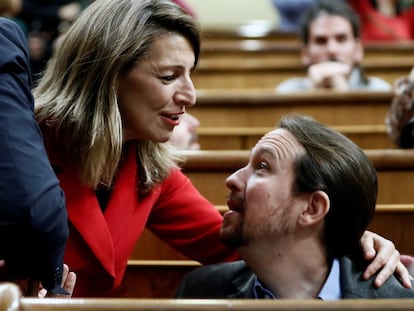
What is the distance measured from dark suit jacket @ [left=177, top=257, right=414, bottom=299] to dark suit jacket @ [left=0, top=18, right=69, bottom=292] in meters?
0.31

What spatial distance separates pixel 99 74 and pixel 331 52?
1.40 metres

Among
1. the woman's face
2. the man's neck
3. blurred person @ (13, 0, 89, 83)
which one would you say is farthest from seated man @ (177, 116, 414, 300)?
blurred person @ (13, 0, 89, 83)

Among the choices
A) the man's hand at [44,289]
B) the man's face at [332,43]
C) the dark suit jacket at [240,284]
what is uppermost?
the man's hand at [44,289]

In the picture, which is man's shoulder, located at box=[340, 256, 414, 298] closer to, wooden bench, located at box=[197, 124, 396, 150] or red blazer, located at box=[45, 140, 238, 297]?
red blazer, located at box=[45, 140, 238, 297]

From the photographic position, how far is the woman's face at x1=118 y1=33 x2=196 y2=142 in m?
1.08

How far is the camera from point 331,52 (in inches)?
93.4

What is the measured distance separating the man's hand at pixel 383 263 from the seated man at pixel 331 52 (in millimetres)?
1193

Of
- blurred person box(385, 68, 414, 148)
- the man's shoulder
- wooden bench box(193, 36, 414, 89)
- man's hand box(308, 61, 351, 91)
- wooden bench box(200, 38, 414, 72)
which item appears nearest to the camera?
the man's shoulder

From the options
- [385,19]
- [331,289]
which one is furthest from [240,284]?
[385,19]

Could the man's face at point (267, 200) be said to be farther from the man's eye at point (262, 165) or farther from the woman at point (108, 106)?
the woman at point (108, 106)

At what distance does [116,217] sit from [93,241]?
0.06 m

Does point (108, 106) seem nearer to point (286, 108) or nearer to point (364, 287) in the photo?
point (364, 287)

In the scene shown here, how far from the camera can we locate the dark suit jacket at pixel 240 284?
104cm

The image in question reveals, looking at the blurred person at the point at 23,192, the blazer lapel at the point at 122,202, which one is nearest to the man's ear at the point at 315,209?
the blazer lapel at the point at 122,202
